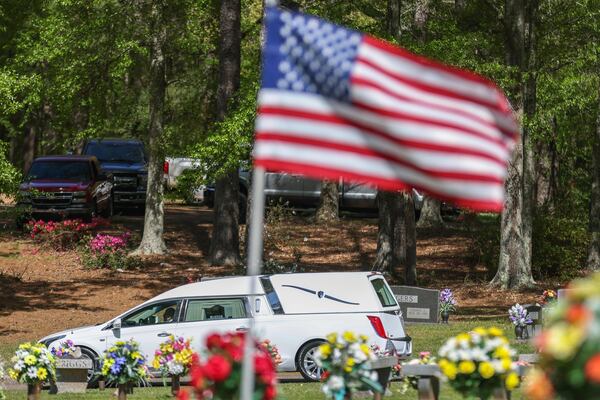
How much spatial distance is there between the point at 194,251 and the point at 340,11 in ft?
28.7

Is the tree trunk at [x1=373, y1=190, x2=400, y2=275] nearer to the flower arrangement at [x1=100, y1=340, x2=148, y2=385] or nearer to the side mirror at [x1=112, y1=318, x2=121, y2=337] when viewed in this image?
the side mirror at [x1=112, y1=318, x2=121, y2=337]

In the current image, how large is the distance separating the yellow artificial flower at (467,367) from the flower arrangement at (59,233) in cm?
2436

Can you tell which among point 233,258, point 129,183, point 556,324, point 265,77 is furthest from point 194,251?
point 556,324

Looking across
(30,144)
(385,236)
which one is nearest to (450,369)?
(385,236)

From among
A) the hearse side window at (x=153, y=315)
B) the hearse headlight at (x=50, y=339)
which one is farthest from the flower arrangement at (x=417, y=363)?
the hearse headlight at (x=50, y=339)

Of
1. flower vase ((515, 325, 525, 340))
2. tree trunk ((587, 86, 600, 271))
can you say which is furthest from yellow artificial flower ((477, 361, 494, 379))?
tree trunk ((587, 86, 600, 271))

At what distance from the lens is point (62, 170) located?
115 feet

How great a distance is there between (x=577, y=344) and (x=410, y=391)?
30.2ft

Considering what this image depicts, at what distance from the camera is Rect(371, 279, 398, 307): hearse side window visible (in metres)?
17.5

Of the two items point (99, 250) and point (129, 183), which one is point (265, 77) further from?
point (129, 183)

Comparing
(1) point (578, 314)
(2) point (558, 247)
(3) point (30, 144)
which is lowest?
(2) point (558, 247)

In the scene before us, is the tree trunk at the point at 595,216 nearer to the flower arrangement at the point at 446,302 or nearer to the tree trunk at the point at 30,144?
the flower arrangement at the point at 446,302

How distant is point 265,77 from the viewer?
7.59 m

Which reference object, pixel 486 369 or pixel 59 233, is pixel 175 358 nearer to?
→ pixel 486 369
